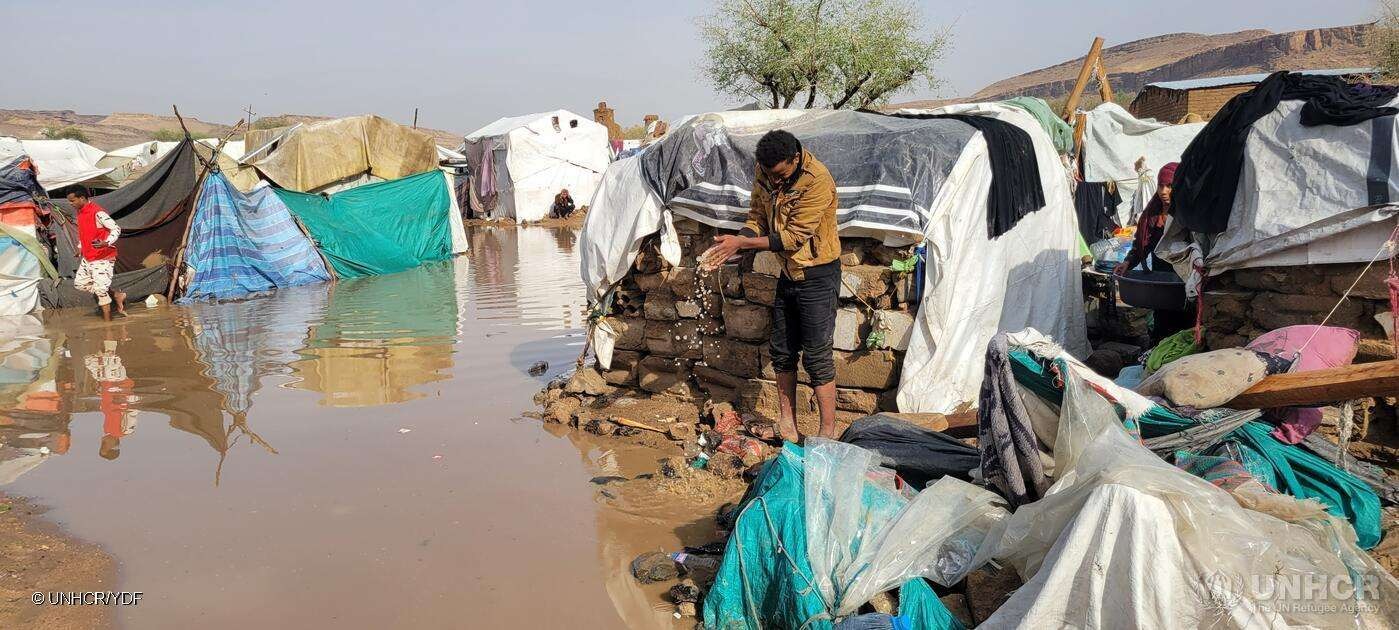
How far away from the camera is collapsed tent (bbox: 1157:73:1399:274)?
4.44 metres

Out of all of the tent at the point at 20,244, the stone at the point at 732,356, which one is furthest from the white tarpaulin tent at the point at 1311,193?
the tent at the point at 20,244

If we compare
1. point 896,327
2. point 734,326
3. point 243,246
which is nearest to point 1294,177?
point 896,327

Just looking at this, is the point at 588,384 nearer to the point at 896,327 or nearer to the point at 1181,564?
the point at 896,327

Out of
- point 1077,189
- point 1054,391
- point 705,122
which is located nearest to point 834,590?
point 1054,391

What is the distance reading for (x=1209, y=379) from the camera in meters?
3.63

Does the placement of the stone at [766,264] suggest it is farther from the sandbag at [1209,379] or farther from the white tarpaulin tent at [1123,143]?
the white tarpaulin tent at [1123,143]

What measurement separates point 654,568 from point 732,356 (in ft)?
7.86

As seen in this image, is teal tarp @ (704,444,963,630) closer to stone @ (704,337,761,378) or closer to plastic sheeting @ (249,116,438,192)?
stone @ (704,337,761,378)

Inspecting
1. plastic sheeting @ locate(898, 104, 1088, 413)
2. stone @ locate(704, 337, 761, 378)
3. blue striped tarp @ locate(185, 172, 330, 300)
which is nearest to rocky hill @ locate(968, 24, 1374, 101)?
blue striped tarp @ locate(185, 172, 330, 300)

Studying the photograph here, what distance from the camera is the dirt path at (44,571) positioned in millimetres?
3514

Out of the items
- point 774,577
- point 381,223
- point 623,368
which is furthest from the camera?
point 381,223

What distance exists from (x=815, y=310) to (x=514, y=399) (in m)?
2.89

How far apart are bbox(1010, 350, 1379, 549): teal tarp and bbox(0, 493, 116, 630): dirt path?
3.76 meters

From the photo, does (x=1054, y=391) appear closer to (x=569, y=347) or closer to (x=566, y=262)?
(x=569, y=347)
